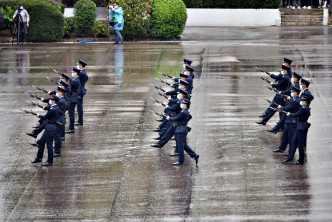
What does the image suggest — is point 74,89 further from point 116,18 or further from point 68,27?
point 68,27

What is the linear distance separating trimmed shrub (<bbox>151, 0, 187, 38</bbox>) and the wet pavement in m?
3.29

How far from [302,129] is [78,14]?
689 inches

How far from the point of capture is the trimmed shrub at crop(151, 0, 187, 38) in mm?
30125

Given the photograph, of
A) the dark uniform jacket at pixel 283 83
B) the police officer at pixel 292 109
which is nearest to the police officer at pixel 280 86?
the dark uniform jacket at pixel 283 83

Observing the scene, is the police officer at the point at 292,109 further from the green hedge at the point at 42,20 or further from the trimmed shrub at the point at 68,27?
the trimmed shrub at the point at 68,27

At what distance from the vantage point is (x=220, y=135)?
55.9ft

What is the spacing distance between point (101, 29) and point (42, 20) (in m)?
2.51

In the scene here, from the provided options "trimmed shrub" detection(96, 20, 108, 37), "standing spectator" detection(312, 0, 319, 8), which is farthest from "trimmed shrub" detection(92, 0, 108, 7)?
"standing spectator" detection(312, 0, 319, 8)

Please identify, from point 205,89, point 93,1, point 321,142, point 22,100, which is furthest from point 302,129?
point 93,1

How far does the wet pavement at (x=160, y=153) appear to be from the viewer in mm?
12586

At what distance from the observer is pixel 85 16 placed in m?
30.4

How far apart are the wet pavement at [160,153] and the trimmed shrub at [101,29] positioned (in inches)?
158

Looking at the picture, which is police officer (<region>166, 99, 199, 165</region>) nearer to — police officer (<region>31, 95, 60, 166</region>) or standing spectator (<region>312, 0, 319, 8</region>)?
police officer (<region>31, 95, 60, 166</region>)

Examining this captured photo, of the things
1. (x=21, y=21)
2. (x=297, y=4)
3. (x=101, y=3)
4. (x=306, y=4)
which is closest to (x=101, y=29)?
(x=101, y=3)
